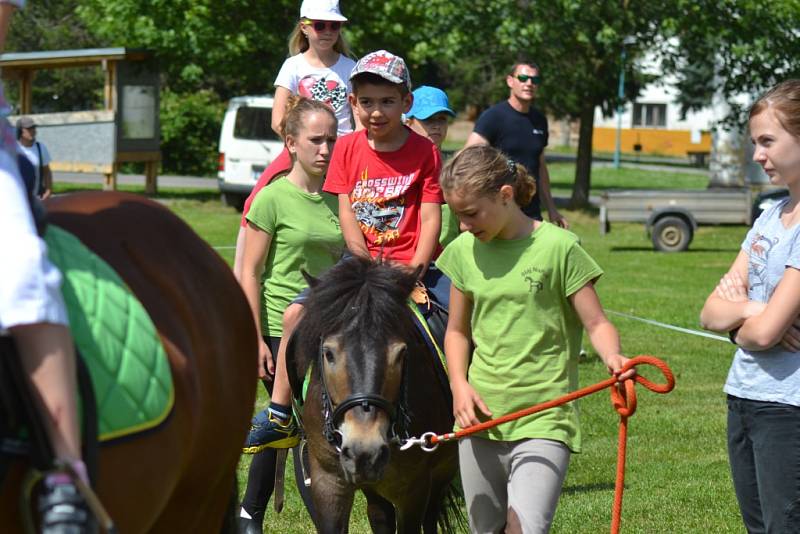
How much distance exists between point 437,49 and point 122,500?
23.6 meters

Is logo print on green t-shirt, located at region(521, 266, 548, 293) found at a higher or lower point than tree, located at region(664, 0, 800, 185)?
lower

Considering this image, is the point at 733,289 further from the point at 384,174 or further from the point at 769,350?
the point at 384,174

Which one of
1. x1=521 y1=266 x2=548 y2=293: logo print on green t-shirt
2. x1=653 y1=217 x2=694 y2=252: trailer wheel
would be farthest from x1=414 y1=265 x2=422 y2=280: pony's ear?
x1=653 y1=217 x2=694 y2=252: trailer wheel

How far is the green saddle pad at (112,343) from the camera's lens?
2.65m

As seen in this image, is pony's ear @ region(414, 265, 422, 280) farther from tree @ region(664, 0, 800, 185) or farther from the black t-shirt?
tree @ region(664, 0, 800, 185)

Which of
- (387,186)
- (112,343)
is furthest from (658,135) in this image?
(112,343)

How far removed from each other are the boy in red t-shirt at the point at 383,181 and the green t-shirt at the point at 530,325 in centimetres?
73

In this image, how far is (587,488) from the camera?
6.66 meters

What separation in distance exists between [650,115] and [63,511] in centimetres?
6416

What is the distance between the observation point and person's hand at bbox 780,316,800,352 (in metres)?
3.71

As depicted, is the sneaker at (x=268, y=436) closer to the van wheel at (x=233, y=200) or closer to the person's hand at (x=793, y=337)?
the person's hand at (x=793, y=337)

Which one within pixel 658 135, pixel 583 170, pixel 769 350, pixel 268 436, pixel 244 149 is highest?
pixel 658 135

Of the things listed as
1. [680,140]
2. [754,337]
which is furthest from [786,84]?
[680,140]

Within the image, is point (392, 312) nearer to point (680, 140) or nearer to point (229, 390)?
point (229, 390)
